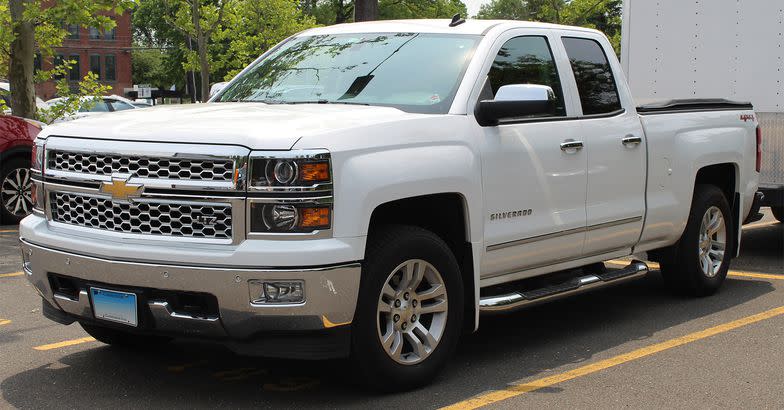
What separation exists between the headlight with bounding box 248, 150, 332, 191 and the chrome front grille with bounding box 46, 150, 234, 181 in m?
0.12

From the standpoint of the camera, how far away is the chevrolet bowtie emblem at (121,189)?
506 centimetres

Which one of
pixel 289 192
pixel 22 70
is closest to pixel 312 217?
pixel 289 192

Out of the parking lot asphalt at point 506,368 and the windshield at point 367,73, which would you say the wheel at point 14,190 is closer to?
the parking lot asphalt at point 506,368

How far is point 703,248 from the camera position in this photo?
Result: 8164 millimetres

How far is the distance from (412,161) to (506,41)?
1.40 metres

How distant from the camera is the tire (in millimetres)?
5148

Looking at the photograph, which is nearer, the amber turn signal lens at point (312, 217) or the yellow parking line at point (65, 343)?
the amber turn signal lens at point (312, 217)

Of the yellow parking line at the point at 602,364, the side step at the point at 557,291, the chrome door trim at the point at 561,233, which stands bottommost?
the yellow parking line at the point at 602,364

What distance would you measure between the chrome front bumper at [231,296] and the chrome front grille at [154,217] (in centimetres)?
17

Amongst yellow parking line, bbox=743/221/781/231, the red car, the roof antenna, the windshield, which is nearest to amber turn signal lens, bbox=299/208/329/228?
the windshield

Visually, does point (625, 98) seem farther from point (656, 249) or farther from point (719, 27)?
point (719, 27)

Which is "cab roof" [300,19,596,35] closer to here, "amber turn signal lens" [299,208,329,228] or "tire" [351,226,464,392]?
"tire" [351,226,464,392]

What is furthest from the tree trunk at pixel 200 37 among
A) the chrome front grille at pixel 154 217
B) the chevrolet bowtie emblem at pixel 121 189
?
the chevrolet bowtie emblem at pixel 121 189

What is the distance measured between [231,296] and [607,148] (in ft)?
9.67
